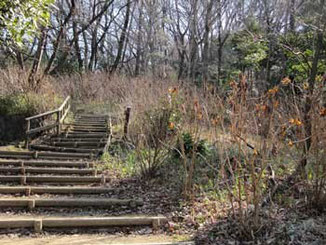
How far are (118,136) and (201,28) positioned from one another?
48.2 feet

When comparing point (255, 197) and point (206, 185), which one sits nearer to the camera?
point (255, 197)

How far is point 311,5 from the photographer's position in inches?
447

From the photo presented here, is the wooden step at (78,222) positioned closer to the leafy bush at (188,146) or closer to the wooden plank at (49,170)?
the wooden plank at (49,170)

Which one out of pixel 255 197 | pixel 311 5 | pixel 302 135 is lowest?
pixel 255 197

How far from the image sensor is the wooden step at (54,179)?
6898 millimetres

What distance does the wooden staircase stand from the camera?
4.84m

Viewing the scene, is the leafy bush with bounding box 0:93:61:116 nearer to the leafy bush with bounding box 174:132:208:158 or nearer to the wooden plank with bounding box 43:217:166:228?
the leafy bush with bounding box 174:132:208:158

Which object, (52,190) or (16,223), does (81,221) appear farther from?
(52,190)

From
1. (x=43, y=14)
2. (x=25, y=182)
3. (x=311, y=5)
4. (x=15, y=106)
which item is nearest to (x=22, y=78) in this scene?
(x=15, y=106)

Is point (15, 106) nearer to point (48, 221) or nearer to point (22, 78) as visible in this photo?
point (22, 78)

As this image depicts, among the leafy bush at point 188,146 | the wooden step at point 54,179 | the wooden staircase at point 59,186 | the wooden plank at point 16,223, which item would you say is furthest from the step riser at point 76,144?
the wooden plank at point 16,223

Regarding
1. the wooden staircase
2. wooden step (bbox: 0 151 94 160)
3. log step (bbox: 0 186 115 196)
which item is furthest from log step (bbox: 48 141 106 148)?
log step (bbox: 0 186 115 196)

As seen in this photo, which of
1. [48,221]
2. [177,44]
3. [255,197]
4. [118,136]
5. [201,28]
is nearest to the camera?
[255,197]

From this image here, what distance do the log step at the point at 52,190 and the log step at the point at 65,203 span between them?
61cm
